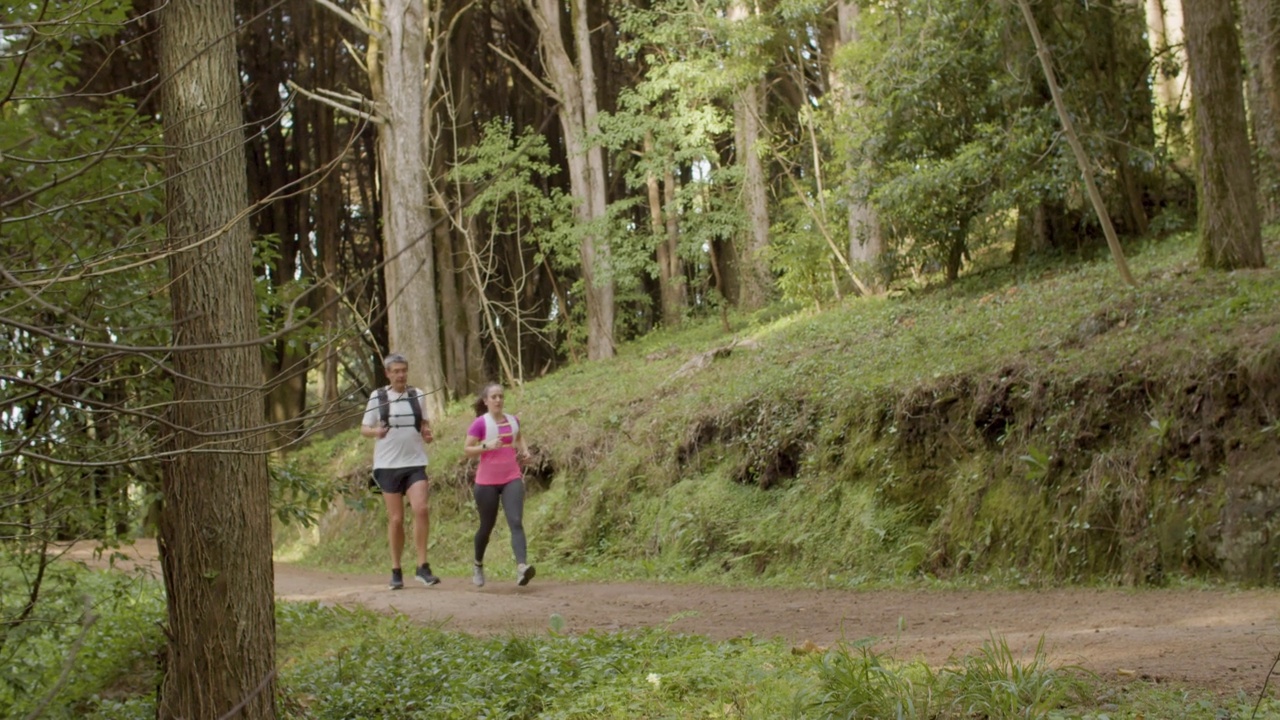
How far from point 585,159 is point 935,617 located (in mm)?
19974

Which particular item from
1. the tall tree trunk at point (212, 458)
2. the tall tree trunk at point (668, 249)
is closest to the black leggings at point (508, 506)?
the tall tree trunk at point (212, 458)

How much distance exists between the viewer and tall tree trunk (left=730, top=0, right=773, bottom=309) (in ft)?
78.6

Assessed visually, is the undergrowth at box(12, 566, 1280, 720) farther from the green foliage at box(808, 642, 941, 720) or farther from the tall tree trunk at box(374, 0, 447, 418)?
the tall tree trunk at box(374, 0, 447, 418)

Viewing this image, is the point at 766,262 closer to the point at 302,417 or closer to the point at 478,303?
the point at 478,303

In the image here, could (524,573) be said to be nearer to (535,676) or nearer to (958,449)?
(958,449)

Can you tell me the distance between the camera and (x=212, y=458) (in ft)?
20.9

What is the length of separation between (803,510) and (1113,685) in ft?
23.1

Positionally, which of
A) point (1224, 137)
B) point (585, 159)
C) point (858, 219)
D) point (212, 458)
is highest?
point (585, 159)

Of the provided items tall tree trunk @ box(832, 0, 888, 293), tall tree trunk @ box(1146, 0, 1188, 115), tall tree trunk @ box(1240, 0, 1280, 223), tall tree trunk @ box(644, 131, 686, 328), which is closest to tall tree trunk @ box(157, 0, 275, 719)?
tall tree trunk @ box(832, 0, 888, 293)

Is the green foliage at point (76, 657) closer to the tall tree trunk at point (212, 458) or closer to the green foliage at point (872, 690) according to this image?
the tall tree trunk at point (212, 458)

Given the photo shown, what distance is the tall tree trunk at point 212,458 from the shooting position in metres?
6.32

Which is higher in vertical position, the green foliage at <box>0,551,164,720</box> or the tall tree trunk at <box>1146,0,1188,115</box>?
the tall tree trunk at <box>1146,0,1188,115</box>

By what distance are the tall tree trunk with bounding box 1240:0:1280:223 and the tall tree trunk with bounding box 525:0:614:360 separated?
46.6 ft

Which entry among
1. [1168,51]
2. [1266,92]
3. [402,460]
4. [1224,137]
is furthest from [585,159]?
[1224,137]
